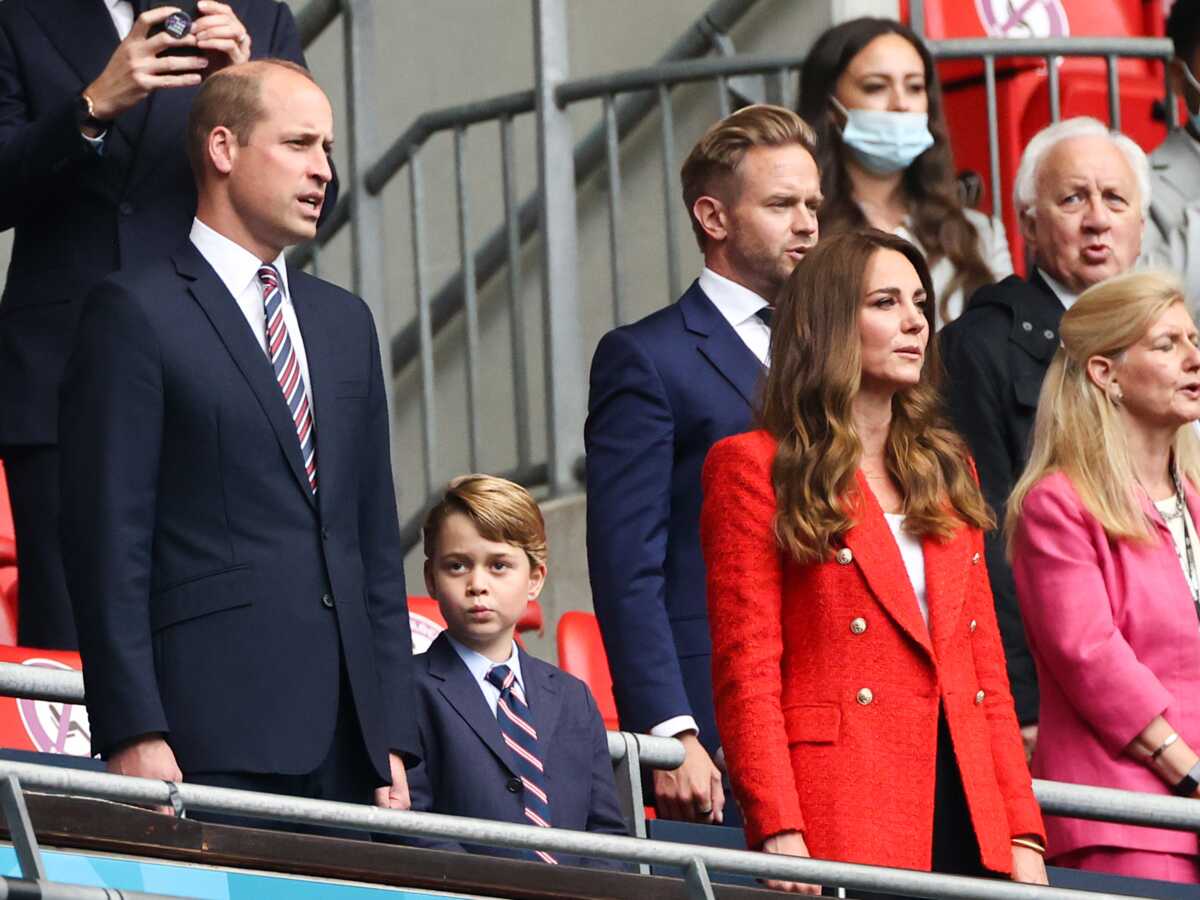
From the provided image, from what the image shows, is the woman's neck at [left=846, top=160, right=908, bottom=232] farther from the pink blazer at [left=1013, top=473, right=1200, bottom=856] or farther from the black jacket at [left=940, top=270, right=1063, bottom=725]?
the pink blazer at [left=1013, top=473, right=1200, bottom=856]

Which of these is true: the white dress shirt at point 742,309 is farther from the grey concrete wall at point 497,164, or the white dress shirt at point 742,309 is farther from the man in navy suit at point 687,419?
the grey concrete wall at point 497,164

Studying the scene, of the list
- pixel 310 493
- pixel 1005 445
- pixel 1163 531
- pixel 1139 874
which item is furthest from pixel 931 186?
pixel 310 493

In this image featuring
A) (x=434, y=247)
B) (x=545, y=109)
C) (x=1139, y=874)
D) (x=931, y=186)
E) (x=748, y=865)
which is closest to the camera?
(x=748, y=865)

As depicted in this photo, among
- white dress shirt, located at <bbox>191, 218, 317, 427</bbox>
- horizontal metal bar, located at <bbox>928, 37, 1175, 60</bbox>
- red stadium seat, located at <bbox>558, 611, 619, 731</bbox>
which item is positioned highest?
horizontal metal bar, located at <bbox>928, 37, 1175, 60</bbox>

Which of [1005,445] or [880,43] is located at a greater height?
[880,43]

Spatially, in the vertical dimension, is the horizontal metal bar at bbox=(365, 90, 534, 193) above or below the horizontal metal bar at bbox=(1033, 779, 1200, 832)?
above

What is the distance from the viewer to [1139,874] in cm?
453

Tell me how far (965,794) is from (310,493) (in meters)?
1.05

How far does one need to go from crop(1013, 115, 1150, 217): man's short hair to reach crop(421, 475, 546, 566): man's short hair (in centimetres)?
140

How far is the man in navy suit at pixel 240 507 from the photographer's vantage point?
389 cm

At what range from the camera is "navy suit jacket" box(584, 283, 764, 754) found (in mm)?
4496

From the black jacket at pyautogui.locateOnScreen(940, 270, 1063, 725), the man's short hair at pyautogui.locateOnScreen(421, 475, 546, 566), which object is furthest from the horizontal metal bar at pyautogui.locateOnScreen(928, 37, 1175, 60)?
the man's short hair at pyautogui.locateOnScreen(421, 475, 546, 566)

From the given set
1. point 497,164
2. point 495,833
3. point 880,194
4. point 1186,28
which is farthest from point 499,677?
point 497,164

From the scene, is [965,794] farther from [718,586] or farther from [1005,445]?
[1005,445]
